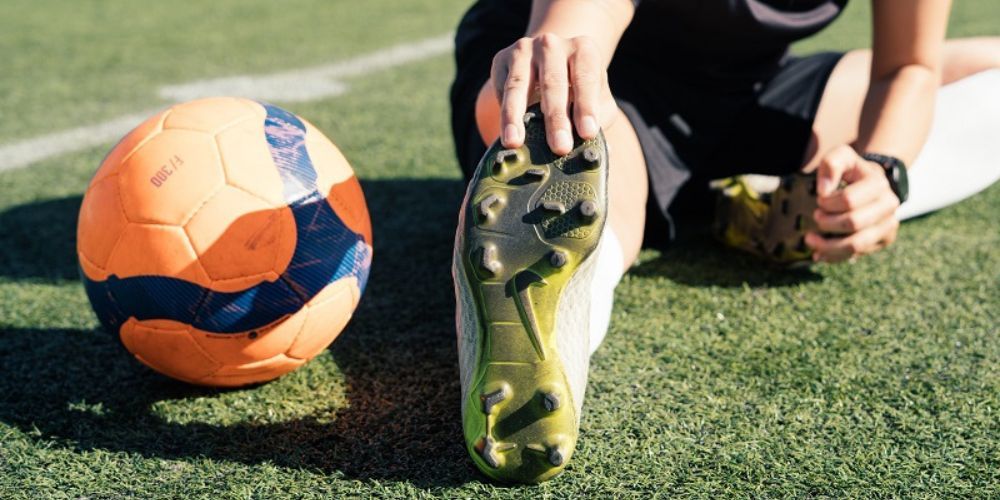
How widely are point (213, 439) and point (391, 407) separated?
0.33 meters

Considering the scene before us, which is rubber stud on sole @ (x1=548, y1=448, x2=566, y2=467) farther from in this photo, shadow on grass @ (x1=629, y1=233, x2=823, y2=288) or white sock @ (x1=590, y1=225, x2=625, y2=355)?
shadow on grass @ (x1=629, y1=233, x2=823, y2=288)

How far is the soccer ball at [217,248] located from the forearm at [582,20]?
53 cm

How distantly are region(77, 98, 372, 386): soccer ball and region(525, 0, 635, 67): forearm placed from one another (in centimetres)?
53

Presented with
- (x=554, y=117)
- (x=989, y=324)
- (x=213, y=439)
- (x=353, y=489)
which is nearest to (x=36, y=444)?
(x=213, y=439)

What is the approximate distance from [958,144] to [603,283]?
Result: 1.36 m

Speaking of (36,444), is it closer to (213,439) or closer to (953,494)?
(213,439)

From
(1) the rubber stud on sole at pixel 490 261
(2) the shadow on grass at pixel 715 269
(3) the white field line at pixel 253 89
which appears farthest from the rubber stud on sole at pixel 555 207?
→ (3) the white field line at pixel 253 89

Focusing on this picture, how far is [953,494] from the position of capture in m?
1.54

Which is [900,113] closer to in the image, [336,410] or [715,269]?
[715,269]

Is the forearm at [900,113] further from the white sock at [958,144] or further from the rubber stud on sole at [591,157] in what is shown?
the rubber stud on sole at [591,157]

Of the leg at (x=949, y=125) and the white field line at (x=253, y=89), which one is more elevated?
the leg at (x=949, y=125)

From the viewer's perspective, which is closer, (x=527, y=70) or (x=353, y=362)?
(x=527, y=70)

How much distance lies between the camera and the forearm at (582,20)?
6.03 ft

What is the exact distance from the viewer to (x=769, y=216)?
2.43 metres
